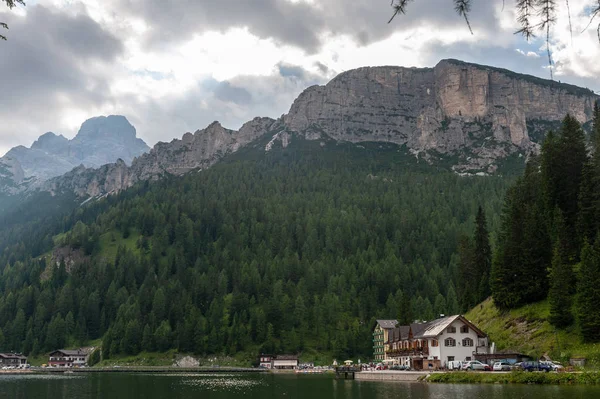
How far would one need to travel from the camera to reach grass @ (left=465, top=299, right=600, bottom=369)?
66000 mm

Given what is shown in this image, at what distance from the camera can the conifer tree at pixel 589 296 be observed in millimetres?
65562

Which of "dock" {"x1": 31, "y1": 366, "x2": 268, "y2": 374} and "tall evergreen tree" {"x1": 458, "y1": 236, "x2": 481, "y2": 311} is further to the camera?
"dock" {"x1": 31, "y1": 366, "x2": 268, "y2": 374}

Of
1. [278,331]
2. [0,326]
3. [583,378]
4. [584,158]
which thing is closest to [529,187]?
[584,158]

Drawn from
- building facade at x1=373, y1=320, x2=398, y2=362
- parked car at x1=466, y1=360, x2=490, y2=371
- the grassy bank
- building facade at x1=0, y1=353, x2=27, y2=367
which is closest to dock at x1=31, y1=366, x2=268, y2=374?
building facade at x1=0, y1=353, x2=27, y2=367

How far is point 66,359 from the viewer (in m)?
176

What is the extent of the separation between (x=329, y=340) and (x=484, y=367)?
3481 inches

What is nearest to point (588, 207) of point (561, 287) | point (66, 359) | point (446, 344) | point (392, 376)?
point (561, 287)

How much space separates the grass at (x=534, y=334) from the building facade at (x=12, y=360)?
150198 millimetres

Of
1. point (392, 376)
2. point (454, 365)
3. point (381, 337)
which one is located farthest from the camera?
point (381, 337)

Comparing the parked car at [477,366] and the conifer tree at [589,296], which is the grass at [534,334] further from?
the parked car at [477,366]

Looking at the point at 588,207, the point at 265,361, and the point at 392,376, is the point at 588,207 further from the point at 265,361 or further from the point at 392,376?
the point at 265,361

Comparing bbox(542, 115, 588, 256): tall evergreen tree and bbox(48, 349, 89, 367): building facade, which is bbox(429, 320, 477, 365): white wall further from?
bbox(48, 349, 89, 367): building facade

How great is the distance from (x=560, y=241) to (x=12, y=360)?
17084 cm

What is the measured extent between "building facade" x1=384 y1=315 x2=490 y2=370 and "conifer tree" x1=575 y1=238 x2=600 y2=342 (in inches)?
832
